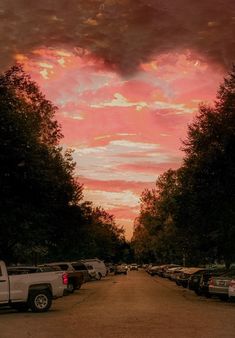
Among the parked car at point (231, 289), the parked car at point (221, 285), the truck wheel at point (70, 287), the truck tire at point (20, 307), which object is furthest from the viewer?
the truck wheel at point (70, 287)

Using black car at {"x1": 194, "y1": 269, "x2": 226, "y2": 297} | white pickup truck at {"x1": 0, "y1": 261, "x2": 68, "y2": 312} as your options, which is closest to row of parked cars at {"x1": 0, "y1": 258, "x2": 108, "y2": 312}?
white pickup truck at {"x1": 0, "y1": 261, "x2": 68, "y2": 312}

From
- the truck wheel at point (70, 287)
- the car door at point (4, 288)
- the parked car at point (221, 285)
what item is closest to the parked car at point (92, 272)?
the truck wheel at point (70, 287)

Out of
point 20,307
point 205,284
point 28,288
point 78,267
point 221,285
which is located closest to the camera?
point 28,288

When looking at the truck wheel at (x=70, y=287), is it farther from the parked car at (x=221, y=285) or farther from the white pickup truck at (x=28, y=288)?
the white pickup truck at (x=28, y=288)

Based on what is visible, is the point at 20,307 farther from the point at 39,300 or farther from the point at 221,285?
the point at 221,285

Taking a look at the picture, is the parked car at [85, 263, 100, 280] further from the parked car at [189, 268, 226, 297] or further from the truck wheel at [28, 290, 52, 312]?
the truck wheel at [28, 290, 52, 312]

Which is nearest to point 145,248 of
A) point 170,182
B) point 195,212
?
point 170,182

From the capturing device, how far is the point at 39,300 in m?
→ 21.4

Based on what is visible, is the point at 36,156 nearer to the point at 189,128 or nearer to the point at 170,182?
the point at 189,128

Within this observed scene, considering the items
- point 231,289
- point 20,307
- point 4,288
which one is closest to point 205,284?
point 231,289

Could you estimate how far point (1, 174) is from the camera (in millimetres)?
29266

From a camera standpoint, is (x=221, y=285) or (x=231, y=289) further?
(x=221, y=285)

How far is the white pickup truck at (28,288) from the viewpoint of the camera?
20.8 metres

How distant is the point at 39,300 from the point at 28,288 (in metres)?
0.60
